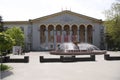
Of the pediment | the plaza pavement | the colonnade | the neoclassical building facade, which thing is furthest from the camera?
the colonnade

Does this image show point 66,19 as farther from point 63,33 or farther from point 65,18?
point 63,33

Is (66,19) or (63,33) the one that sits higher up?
(66,19)

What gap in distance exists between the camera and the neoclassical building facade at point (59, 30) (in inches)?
2675

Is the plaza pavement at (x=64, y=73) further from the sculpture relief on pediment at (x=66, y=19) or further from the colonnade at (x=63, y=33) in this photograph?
the colonnade at (x=63, y=33)

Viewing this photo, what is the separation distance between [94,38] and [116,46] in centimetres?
596

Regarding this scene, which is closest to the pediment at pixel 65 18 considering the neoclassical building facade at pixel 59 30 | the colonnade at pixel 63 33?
the neoclassical building facade at pixel 59 30

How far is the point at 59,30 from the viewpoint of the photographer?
6988cm

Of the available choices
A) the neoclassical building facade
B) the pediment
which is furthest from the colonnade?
the pediment

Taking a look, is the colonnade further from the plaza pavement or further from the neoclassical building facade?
the plaza pavement

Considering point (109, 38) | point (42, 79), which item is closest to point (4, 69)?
point (42, 79)

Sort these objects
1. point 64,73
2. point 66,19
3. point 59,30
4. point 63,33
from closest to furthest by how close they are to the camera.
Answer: point 64,73 → point 66,19 → point 63,33 → point 59,30

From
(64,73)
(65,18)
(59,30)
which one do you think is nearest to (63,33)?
(59,30)

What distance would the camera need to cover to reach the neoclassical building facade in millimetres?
67938

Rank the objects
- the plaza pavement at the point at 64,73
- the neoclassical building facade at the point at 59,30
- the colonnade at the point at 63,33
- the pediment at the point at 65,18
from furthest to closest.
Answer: the colonnade at the point at 63,33, the neoclassical building facade at the point at 59,30, the pediment at the point at 65,18, the plaza pavement at the point at 64,73
